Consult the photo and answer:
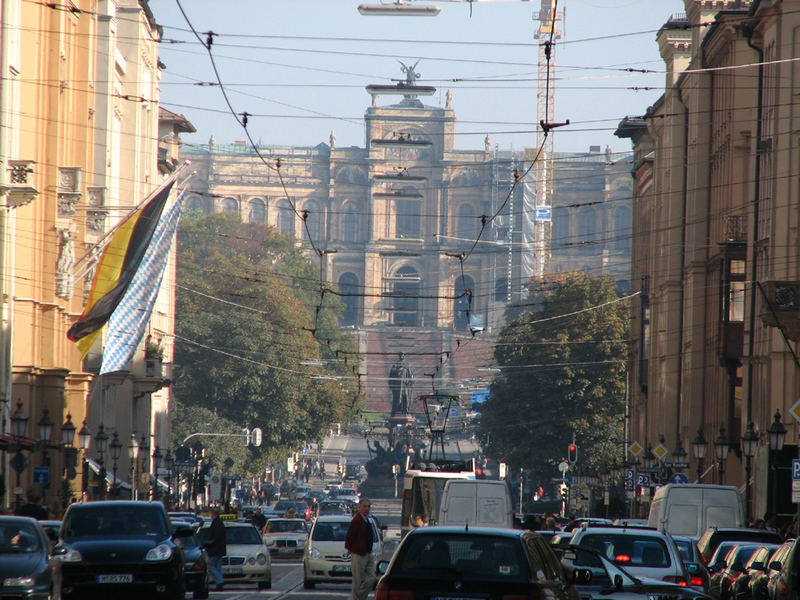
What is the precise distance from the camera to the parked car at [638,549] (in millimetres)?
19719

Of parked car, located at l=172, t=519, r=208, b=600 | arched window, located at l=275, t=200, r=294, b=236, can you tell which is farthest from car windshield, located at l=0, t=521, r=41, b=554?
arched window, located at l=275, t=200, r=294, b=236

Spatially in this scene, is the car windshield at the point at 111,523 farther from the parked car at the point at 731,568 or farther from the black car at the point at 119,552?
the parked car at the point at 731,568

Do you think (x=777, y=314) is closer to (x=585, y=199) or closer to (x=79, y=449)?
(x=79, y=449)

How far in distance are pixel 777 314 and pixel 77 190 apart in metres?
18.6

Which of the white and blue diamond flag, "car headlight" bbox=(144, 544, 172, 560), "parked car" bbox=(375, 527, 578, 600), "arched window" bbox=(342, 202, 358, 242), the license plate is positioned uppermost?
"arched window" bbox=(342, 202, 358, 242)

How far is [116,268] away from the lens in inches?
1510

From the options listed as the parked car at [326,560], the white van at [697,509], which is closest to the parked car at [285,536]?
the parked car at [326,560]

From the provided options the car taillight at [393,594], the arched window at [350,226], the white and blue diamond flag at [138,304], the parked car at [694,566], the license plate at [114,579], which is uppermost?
the arched window at [350,226]

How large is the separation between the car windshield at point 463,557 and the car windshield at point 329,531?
665 inches

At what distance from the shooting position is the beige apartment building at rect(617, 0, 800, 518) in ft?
134

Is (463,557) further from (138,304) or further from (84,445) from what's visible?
(84,445)

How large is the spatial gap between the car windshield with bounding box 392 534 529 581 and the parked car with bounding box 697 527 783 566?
39.3ft

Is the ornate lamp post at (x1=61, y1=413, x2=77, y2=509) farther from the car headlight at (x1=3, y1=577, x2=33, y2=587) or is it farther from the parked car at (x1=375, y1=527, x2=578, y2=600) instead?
the parked car at (x1=375, y1=527, x2=578, y2=600)

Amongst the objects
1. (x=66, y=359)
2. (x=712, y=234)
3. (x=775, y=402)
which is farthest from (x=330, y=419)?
(x=775, y=402)
